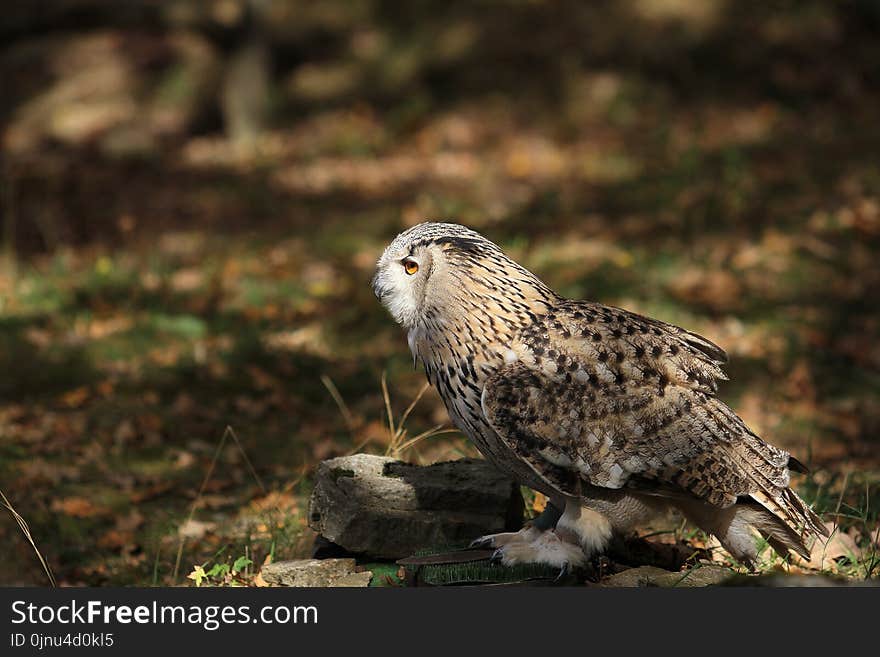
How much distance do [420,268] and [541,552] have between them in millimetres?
1296

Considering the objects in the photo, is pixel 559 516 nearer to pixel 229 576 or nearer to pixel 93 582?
pixel 229 576

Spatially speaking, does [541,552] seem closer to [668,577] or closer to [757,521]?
[668,577]

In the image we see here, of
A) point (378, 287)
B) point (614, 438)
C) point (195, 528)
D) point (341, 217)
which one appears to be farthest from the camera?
point (341, 217)

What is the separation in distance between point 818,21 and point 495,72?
4522 millimetres

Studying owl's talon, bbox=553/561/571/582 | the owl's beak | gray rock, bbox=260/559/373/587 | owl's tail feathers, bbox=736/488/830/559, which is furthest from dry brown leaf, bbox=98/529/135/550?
owl's tail feathers, bbox=736/488/830/559

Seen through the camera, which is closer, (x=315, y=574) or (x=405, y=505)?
(x=315, y=574)

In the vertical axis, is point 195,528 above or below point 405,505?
above

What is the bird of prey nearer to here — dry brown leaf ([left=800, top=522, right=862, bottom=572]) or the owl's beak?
the owl's beak

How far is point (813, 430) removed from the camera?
338 inches

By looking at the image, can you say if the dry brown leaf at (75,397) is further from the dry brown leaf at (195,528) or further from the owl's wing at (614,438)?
the owl's wing at (614,438)

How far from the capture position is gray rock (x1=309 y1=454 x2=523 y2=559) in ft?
16.9

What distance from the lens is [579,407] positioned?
14.8ft

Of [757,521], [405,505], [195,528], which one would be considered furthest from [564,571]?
[195,528]

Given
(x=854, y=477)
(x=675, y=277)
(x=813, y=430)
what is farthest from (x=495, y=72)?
(x=854, y=477)
